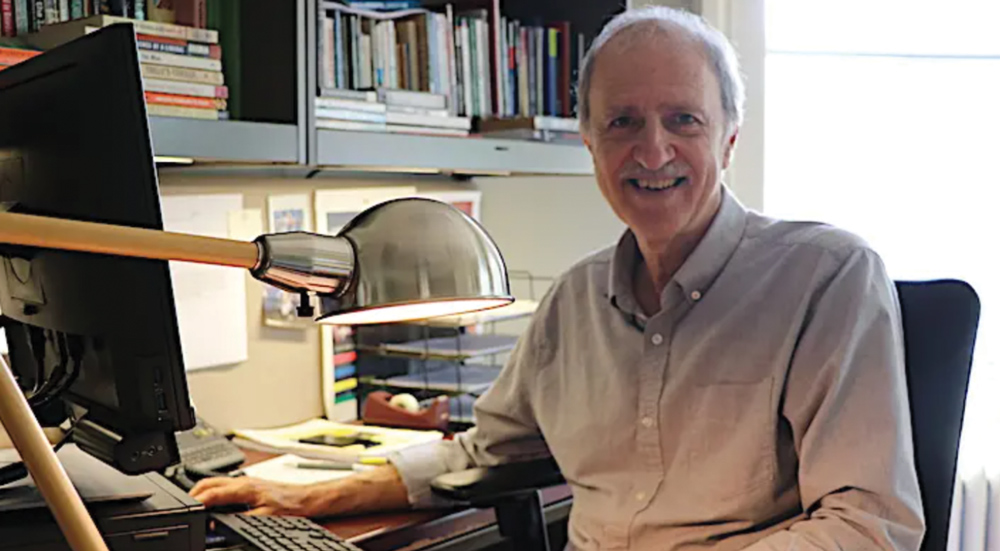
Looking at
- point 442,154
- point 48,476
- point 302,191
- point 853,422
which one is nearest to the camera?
point 48,476

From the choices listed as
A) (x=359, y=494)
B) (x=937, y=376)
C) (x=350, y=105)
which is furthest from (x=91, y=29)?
(x=937, y=376)

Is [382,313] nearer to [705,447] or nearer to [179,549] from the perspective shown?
[179,549]

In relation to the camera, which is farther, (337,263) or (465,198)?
(465,198)

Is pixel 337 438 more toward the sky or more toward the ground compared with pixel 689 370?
more toward the ground

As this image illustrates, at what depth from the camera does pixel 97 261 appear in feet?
3.26

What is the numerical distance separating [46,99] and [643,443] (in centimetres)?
90

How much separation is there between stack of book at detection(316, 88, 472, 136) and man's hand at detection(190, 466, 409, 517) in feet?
1.85

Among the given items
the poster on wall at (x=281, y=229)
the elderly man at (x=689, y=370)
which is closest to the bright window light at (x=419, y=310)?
the elderly man at (x=689, y=370)

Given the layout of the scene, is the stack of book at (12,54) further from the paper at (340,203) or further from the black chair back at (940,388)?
the black chair back at (940,388)

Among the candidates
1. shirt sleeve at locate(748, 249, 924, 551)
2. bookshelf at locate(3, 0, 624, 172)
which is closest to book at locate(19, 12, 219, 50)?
bookshelf at locate(3, 0, 624, 172)

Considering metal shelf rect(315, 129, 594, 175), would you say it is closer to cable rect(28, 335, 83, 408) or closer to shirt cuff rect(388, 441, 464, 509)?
shirt cuff rect(388, 441, 464, 509)

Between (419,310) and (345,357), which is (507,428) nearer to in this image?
(345,357)

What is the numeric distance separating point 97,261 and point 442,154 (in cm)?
96

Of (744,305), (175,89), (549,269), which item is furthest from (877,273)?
(549,269)
